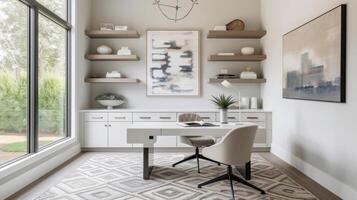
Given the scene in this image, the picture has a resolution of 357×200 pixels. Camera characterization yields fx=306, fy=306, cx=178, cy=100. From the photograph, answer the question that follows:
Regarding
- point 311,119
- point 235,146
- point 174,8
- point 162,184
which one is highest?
point 174,8

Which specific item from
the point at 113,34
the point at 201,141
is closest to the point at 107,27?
the point at 113,34

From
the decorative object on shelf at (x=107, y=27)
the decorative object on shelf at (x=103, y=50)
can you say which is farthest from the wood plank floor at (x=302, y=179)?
the decorative object on shelf at (x=107, y=27)

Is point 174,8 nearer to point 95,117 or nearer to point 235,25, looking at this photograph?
point 235,25

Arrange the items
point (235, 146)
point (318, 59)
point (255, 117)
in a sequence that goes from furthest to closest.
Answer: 1. point (255, 117)
2. point (318, 59)
3. point (235, 146)

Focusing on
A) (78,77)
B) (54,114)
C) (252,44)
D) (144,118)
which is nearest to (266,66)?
(252,44)

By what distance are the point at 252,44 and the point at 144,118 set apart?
102 inches

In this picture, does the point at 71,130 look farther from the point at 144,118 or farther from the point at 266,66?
the point at 266,66

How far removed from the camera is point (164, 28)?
595 centimetres

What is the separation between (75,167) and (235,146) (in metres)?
2.43

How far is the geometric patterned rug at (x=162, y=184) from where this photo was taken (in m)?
3.14

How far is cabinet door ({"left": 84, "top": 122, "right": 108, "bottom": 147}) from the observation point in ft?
17.9

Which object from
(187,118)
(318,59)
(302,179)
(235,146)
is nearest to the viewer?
(235,146)

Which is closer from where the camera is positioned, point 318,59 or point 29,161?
point 318,59

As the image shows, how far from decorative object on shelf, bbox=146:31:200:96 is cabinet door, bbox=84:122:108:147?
1.16 metres
